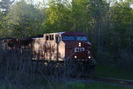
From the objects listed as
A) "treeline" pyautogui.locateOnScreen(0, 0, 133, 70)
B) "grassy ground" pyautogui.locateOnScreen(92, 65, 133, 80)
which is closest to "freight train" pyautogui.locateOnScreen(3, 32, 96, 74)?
"grassy ground" pyautogui.locateOnScreen(92, 65, 133, 80)

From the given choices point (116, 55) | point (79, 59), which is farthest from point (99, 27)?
point (79, 59)

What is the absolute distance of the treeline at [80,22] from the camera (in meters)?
28.2

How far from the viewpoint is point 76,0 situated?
34.6 meters

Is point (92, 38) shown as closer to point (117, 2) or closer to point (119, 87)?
point (117, 2)

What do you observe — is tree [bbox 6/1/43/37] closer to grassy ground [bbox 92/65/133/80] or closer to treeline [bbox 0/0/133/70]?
treeline [bbox 0/0/133/70]

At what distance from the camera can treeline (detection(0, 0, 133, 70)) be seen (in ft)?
92.5

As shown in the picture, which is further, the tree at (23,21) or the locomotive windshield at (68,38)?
the tree at (23,21)

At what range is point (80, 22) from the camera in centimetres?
3180

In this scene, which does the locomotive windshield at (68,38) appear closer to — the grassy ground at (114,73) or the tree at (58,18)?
the grassy ground at (114,73)

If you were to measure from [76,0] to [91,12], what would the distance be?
16.5ft

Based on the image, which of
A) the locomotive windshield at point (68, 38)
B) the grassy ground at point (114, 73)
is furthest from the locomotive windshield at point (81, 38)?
the grassy ground at point (114, 73)

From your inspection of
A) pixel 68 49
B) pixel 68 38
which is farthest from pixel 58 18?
pixel 68 49

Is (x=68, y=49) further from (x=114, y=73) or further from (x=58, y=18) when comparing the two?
(x=58, y=18)

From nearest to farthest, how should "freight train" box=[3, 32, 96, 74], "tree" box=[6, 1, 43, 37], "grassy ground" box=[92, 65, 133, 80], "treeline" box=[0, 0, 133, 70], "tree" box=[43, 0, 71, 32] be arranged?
1. "freight train" box=[3, 32, 96, 74]
2. "grassy ground" box=[92, 65, 133, 80]
3. "treeline" box=[0, 0, 133, 70]
4. "tree" box=[6, 1, 43, 37]
5. "tree" box=[43, 0, 71, 32]
